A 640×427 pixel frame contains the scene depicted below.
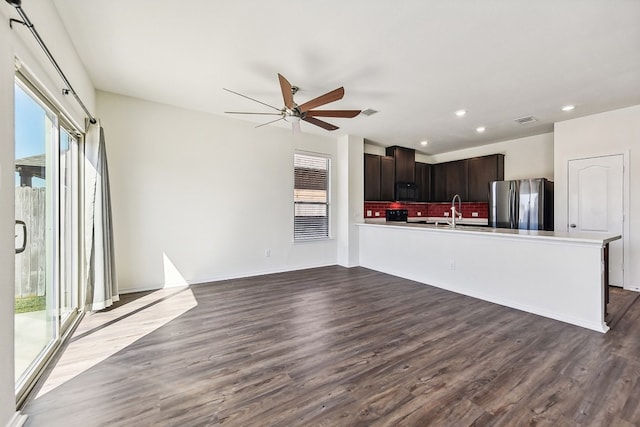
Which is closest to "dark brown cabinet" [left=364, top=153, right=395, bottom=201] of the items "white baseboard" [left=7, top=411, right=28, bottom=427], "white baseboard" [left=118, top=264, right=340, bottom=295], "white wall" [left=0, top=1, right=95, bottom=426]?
"white baseboard" [left=118, top=264, right=340, bottom=295]

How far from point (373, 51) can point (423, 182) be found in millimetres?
5176

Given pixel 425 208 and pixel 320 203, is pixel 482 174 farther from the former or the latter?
pixel 320 203

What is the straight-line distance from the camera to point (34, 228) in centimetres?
224

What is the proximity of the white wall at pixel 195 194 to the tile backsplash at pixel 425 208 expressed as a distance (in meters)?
2.18

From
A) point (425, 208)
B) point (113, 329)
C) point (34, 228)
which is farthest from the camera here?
point (425, 208)

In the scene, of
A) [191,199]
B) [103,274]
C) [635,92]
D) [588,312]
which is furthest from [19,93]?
[635,92]

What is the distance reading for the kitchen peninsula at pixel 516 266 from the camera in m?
2.88

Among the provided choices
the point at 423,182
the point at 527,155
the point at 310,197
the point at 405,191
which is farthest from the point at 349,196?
the point at 527,155

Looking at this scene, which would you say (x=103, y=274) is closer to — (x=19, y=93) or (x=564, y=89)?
(x=19, y=93)

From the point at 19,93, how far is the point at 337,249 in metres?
5.03

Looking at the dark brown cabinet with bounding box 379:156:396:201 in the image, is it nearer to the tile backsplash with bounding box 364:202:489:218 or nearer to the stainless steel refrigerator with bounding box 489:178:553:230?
the tile backsplash with bounding box 364:202:489:218

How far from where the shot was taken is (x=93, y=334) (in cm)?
268

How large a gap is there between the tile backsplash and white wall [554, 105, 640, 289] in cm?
183

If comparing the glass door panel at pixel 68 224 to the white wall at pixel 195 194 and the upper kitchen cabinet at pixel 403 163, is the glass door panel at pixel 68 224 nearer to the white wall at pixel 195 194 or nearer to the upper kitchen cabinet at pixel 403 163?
the white wall at pixel 195 194
